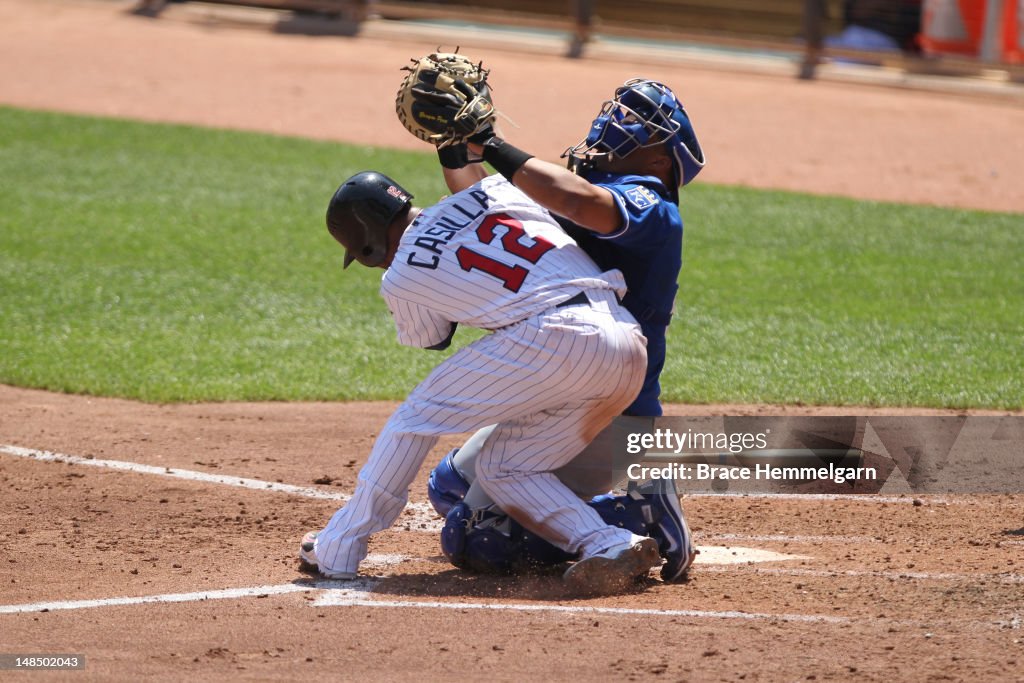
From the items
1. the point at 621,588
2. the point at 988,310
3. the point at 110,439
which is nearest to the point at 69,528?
the point at 110,439

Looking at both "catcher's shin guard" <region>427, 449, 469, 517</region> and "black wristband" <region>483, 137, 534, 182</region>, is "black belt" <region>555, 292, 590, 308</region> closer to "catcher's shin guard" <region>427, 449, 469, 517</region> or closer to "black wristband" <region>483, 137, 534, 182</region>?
"black wristband" <region>483, 137, 534, 182</region>

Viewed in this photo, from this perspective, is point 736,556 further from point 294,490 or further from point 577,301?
point 294,490

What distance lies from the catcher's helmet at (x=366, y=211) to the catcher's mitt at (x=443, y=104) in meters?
0.25

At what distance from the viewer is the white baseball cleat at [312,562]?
3826mm

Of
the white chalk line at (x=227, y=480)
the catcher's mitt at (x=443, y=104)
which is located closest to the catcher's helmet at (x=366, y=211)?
the catcher's mitt at (x=443, y=104)

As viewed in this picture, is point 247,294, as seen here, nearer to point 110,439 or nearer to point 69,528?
point 110,439

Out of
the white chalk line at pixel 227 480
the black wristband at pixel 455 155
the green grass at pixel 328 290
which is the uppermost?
the black wristband at pixel 455 155

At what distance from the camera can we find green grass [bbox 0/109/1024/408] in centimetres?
652

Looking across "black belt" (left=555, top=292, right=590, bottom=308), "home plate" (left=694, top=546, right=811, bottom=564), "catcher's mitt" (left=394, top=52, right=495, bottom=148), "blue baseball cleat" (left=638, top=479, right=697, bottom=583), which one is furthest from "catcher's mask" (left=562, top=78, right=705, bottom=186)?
"home plate" (left=694, top=546, right=811, bottom=564)

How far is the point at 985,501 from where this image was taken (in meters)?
4.77

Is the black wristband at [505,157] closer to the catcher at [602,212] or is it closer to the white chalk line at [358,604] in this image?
the catcher at [602,212]

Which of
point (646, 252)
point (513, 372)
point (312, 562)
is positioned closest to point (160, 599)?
point (312, 562)

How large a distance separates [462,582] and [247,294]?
14.5ft

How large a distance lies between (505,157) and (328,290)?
468cm
